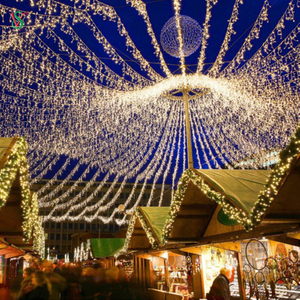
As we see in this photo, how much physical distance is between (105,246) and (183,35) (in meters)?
18.3

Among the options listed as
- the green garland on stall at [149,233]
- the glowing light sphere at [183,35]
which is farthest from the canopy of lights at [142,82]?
the green garland on stall at [149,233]

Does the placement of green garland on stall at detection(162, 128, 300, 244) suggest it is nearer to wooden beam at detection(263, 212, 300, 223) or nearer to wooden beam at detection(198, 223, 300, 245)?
wooden beam at detection(263, 212, 300, 223)

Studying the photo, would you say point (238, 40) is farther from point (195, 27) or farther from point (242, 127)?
point (242, 127)

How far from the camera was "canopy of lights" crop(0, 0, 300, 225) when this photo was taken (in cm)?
808

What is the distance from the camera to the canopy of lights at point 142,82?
8.08 m

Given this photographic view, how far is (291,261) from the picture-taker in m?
8.26

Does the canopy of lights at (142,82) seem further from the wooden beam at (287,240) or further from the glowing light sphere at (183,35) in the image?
the wooden beam at (287,240)

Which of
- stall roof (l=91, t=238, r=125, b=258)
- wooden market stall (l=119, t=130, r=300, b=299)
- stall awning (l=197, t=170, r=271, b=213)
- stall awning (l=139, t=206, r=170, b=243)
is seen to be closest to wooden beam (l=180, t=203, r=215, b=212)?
wooden market stall (l=119, t=130, r=300, b=299)

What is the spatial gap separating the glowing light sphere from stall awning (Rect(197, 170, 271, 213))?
3381 mm

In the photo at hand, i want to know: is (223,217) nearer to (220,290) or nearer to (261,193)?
(220,290)

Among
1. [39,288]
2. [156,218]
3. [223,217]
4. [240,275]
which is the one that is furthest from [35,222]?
[39,288]

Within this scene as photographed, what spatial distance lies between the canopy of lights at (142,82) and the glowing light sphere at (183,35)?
0.08ft

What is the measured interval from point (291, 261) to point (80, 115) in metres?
8.39

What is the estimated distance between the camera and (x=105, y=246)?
24.1 m
